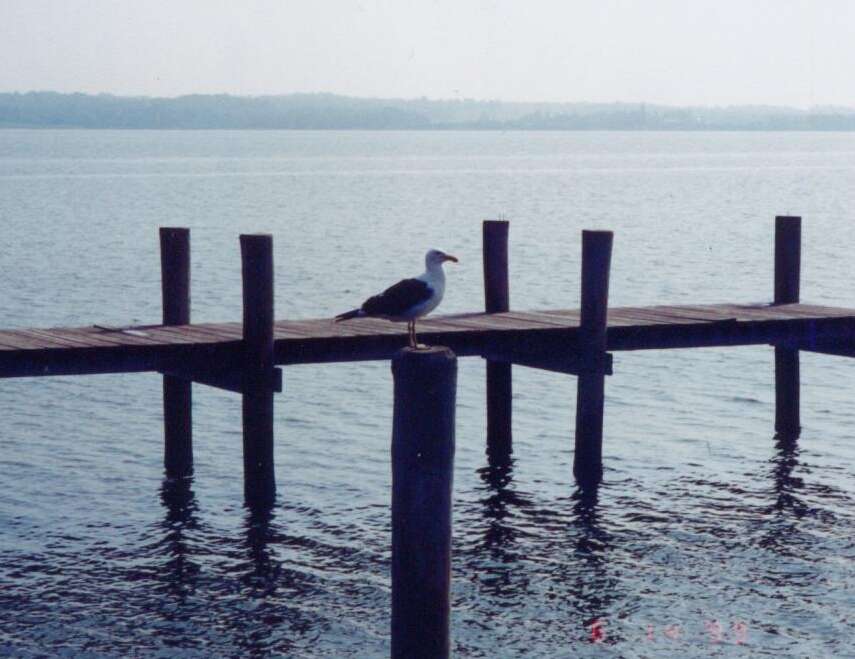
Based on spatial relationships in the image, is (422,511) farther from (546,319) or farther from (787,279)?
(787,279)

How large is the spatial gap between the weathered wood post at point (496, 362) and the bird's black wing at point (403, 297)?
Result: 4117 millimetres

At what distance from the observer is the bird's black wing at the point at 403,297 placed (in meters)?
13.2

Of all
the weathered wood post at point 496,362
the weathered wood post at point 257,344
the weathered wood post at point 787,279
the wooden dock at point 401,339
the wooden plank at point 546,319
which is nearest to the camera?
the wooden dock at point 401,339

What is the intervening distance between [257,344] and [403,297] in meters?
1.78

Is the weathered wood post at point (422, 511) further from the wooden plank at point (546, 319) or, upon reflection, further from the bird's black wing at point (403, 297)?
the wooden plank at point (546, 319)

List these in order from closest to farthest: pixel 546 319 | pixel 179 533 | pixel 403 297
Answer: pixel 403 297 < pixel 179 533 < pixel 546 319

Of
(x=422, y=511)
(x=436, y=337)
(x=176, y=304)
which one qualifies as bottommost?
(x=422, y=511)

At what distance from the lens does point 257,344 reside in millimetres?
14328

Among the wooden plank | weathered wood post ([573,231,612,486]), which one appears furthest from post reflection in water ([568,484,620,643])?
the wooden plank

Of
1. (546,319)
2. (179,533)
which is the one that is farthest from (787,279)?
(179,533)

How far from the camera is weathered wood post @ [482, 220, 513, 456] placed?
17.7 metres

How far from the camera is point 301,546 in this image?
14.8 meters

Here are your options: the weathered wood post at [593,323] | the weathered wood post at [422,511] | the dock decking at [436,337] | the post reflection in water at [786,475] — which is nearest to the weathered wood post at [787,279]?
the dock decking at [436,337]

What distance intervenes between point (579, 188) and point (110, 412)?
103886 millimetres
